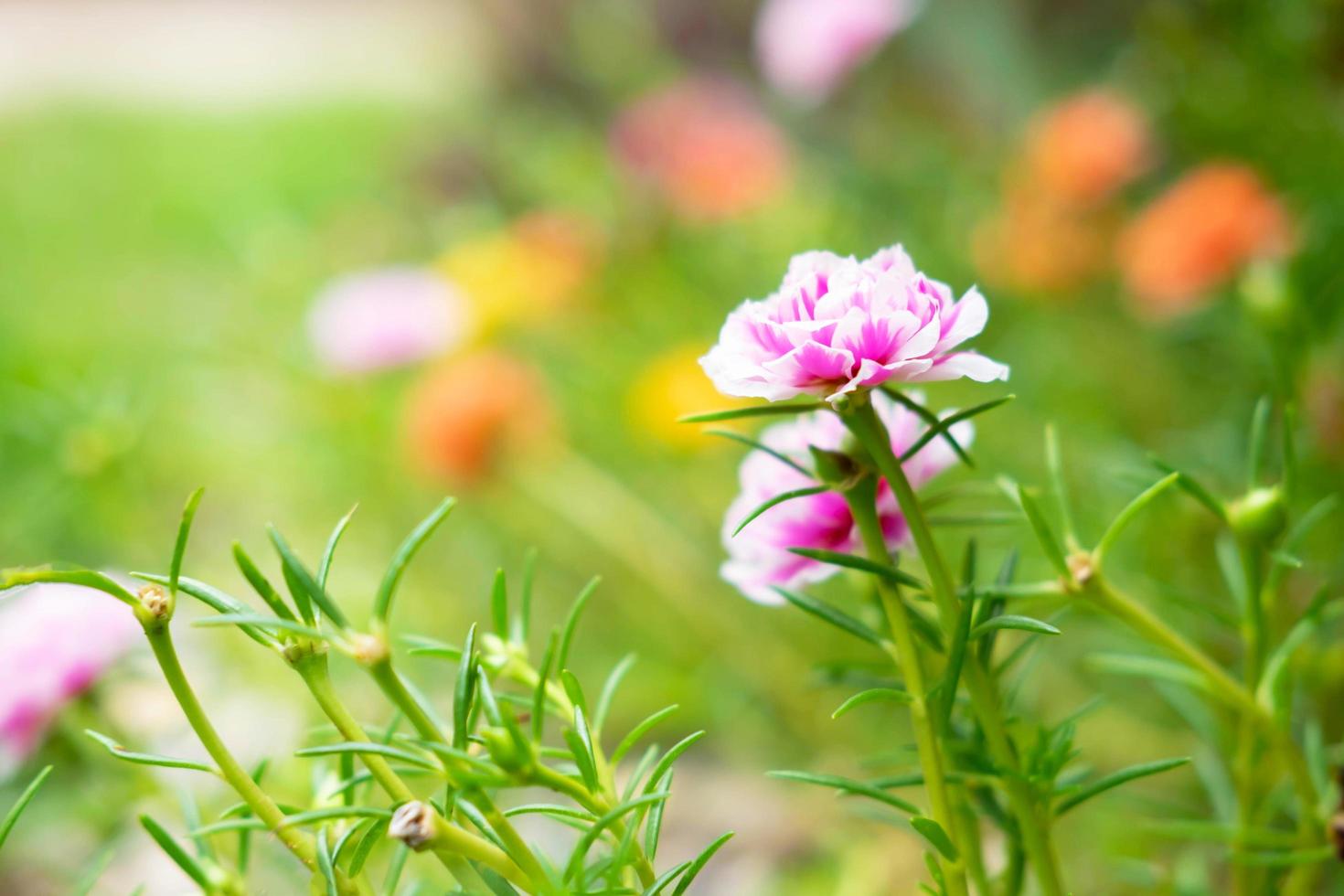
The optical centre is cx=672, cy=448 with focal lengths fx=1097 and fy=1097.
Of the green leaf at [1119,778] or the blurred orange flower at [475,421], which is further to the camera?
the blurred orange flower at [475,421]

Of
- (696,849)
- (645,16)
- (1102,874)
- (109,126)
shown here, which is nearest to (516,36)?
(645,16)

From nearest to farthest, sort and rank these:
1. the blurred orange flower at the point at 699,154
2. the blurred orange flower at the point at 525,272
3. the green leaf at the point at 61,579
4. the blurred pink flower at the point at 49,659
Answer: the green leaf at the point at 61,579
the blurred pink flower at the point at 49,659
the blurred orange flower at the point at 525,272
the blurred orange flower at the point at 699,154

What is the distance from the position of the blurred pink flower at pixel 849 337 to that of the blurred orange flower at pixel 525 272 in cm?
69

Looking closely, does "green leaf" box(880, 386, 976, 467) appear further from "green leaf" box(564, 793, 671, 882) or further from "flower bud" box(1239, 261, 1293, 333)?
"flower bud" box(1239, 261, 1293, 333)

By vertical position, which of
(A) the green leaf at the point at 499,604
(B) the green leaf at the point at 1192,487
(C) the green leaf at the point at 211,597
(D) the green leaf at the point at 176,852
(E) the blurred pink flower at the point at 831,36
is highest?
(E) the blurred pink flower at the point at 831,36

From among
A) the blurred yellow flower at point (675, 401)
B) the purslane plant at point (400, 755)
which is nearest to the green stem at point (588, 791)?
the purslane plant at point (400, 755)

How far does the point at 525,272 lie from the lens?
88 cm

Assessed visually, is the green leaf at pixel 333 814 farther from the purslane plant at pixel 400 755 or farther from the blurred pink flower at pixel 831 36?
the blurred pink flower at pixel 831 36

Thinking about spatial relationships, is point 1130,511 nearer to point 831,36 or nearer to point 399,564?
point 399,564

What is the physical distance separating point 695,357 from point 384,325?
231mm

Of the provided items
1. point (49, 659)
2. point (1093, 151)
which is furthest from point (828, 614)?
point (1093, 151)

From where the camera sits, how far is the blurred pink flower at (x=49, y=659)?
12.7 inches

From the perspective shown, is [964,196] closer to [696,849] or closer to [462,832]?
[696,849]

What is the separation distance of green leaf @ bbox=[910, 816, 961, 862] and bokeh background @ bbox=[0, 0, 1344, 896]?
0.07 m
